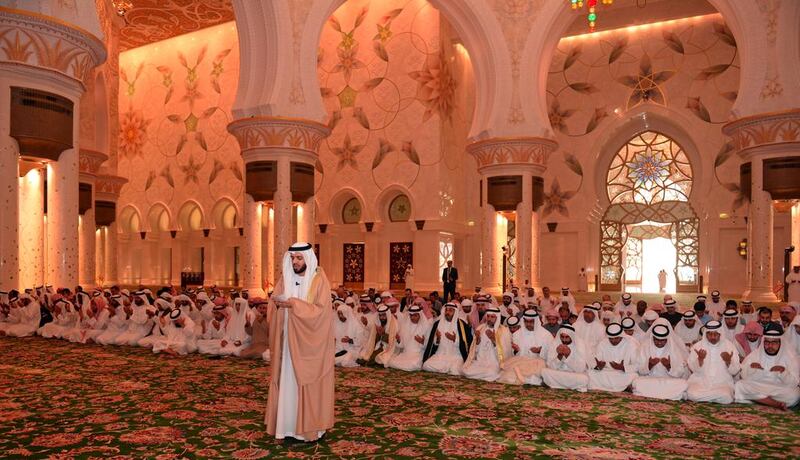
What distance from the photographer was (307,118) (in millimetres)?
7945

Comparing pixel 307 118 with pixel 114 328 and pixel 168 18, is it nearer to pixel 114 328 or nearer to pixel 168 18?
pixel 114 328

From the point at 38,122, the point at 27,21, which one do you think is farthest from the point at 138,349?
the point at 27,21

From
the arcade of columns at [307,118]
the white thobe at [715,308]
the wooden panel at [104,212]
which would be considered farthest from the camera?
the wooden panel at [104,212]

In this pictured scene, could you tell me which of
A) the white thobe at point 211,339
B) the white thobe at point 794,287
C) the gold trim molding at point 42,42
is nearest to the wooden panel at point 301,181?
the white thobe at point 211,339

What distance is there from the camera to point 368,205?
13297mm

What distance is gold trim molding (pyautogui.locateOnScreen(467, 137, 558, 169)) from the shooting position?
9172mm

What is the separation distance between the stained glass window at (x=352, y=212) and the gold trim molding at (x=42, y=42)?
8633 millimetres

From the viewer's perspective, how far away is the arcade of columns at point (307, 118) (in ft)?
17.4

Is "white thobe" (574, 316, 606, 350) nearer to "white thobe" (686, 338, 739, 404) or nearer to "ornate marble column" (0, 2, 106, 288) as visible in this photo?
"white thobe" (686, 338, 739, 404)

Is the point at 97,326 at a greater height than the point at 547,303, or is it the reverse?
the point at 547,303

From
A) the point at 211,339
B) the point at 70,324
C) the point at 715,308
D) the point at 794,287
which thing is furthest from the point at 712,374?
the point at 70,324

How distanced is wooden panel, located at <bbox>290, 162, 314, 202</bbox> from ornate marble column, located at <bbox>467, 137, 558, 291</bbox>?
256 centimetres

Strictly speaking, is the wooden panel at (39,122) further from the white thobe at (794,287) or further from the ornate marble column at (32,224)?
the white thobe at (794,287)

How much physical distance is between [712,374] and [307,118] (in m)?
5.34
